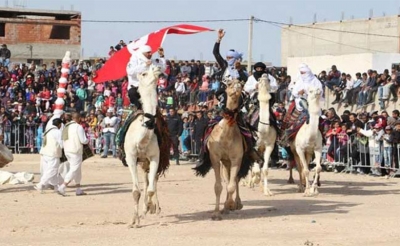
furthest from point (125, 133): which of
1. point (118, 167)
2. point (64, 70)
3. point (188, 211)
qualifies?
point (118, 167)

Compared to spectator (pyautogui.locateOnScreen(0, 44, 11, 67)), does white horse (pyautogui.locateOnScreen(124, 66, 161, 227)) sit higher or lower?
lower

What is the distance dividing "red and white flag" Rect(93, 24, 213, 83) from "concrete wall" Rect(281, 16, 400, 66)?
4145 cm

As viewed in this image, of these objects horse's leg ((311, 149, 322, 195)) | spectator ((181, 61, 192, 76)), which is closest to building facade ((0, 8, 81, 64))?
spectator ((181, 61, 192, 76))

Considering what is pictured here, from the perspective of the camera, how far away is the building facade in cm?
7169

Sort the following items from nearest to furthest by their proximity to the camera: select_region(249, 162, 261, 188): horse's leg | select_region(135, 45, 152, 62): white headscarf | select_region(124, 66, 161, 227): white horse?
select_region(124, 66, 161, 227): white horse → select_region(135, 45, 152, 62): white headscarf → select_region(249, 162, 261, 188): horse's leg

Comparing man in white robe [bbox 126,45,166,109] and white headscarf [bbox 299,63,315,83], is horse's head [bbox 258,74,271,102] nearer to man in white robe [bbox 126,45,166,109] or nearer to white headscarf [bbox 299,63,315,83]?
white headscarf [bbox 299,63,315,83]

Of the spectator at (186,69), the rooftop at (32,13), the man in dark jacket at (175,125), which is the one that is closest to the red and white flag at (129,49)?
the man in dark jacket at (175,125)

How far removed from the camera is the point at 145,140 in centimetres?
1634

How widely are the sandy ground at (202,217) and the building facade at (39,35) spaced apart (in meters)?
47.7

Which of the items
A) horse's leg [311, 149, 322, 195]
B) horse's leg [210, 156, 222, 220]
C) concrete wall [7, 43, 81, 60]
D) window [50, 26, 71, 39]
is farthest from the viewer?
window [50, 26, 71, 39]

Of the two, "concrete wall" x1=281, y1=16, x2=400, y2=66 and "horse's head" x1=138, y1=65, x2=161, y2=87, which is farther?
"concrete wall" x1=281, y1=16, x2=400, y2=66

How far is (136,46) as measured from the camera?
19547 millimetres

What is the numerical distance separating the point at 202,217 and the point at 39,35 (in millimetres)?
58031

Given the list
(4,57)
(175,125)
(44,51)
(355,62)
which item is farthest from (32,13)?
(175,125)
